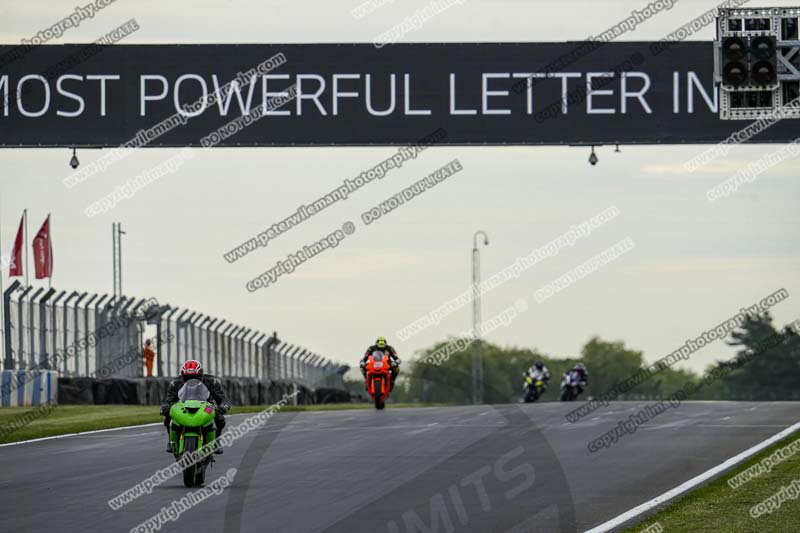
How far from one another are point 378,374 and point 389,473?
→ 1300 centimetres

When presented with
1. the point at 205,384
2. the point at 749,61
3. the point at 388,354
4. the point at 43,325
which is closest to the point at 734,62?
the point at 749,61

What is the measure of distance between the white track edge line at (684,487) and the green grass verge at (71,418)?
33.3 ft

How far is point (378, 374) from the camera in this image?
96.7ft

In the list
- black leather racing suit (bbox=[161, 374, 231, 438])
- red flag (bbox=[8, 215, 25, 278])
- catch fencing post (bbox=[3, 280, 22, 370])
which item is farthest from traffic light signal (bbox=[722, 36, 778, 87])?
red flag (bbox=[8, 215, 25, 278])

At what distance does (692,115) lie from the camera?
25984 millimetres

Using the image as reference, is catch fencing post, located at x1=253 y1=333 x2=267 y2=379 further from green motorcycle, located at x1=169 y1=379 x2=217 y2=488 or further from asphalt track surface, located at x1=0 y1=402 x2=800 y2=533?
green motorcycle, located at x1=169 y1=379 x2=217 y2=488

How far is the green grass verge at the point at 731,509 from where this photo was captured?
12273mm

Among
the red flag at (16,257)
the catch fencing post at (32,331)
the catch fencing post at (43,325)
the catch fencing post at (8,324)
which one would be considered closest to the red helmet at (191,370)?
the catch fencing post at (8,324)

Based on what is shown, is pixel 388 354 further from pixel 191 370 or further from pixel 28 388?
pixel 191 370

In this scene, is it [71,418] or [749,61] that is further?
[71,418]

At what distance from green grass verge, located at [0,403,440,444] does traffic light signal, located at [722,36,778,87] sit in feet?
36.7

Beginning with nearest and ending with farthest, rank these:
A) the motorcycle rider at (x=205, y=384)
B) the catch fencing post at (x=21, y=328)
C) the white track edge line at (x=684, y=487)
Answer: the white track edge line at (x=684, y=487) → the motorcycle rider at (x=205, y=384) → the catch fencing post at (x=21, y=328)

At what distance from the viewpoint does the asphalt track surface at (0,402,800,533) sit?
1273 centimetres

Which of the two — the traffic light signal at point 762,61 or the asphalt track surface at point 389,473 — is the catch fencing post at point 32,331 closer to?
the asphalt track surface at point 389,473
